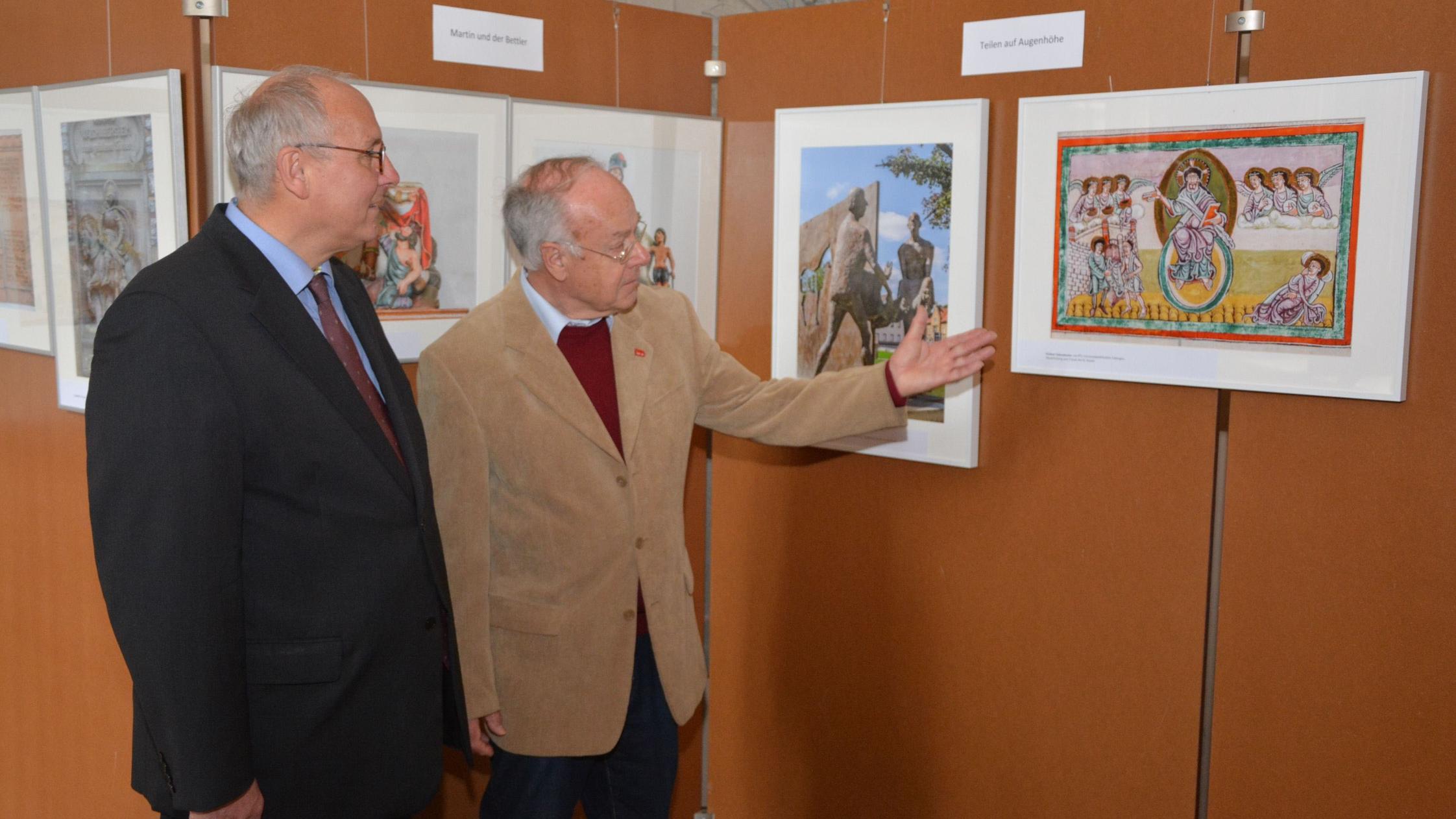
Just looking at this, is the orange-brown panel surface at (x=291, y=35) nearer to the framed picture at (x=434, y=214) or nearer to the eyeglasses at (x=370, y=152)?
the framed picture at (x=434, y=214)

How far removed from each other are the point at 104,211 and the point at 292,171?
1067 millimetres

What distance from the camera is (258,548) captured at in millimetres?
2148

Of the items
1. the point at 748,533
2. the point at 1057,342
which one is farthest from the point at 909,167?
the point at 748,533

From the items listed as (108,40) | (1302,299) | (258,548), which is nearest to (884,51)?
(1302,299)

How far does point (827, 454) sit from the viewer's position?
3.55m

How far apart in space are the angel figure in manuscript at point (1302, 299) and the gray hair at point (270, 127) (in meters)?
2.00

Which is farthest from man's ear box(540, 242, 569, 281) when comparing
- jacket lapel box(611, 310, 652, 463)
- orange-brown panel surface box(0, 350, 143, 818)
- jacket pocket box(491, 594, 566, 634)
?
orange-brown panel surface box(0, 350, 143, 818)

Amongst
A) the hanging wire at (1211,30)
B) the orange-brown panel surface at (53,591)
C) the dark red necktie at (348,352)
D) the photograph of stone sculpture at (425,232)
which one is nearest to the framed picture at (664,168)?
the photograph of stone sculpture at (425,232)

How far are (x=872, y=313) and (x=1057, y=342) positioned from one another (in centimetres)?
53

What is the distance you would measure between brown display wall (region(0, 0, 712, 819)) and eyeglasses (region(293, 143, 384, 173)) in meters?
0.67

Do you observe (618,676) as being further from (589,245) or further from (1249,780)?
(1249,780)

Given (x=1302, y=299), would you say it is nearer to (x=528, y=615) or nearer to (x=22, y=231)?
(x=528, y=615)

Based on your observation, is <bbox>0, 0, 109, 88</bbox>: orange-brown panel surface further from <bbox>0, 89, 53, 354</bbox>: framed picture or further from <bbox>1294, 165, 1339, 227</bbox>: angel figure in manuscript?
<bbox>1294, 165, 1339, 227</bbox>: angel figure in manuscript

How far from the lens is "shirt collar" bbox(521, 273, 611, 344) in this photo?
2926 millimetres
